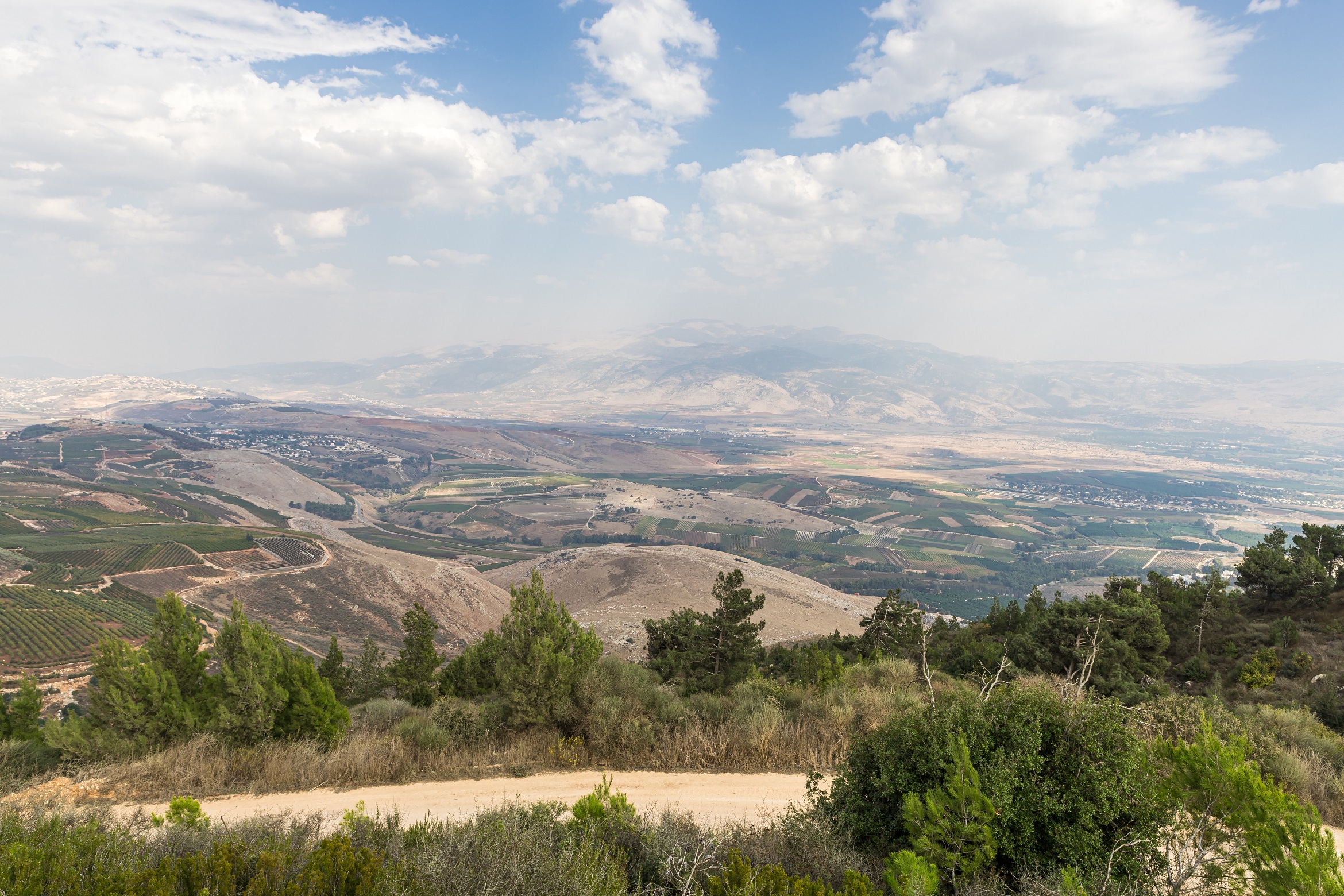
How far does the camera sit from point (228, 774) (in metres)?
10.5

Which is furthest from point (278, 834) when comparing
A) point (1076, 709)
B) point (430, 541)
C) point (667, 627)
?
point (430, 541)

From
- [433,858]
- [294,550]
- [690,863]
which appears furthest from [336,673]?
[294,550]

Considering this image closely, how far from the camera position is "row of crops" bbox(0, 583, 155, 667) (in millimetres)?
54906

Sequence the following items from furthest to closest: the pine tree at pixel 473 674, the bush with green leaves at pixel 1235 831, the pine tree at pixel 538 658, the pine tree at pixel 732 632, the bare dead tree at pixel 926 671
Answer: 1. the pine tree at pixel 732 632
2. the pine tree at pixel 473 674
3. the pine tree at pixel 538 658
4. the bare dead tree at pixel 926 671
5. the bush with green leaves at pixel 1235 831

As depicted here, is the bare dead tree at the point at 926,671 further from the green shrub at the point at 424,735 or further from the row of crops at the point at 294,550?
the row of crops at the point at 294,550

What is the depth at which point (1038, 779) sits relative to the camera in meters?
5.92

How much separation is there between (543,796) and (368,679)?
2839cm

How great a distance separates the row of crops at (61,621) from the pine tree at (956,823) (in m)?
75.2

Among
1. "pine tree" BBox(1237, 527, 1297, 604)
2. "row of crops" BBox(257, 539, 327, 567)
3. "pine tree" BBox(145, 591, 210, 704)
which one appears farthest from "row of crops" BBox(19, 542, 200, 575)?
"pine tree" BBox(1237, 527, 1297, 604)

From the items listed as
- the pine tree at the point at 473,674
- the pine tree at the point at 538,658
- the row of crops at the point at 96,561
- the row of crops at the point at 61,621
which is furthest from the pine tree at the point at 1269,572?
the row of crops at the point at 96,561

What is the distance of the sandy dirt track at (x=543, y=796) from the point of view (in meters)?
9.21

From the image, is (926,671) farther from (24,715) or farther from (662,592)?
(662,592)

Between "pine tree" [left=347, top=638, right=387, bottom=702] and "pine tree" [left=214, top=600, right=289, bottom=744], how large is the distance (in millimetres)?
16883

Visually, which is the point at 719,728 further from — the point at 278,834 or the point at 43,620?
the point at 43,620
